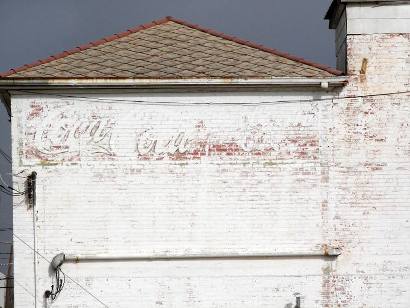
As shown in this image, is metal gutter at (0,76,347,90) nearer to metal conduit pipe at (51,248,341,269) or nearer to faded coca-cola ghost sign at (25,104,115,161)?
faded coca-cola ghost sign at (25,104,115,161)

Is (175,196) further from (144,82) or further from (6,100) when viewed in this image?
(6,100)

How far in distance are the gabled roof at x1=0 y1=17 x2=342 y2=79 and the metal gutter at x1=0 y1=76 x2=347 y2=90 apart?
13 cm

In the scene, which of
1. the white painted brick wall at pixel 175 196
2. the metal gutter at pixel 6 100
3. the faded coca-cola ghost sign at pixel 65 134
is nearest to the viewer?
the white painted brick wall at pixel 175 196

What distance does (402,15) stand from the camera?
635 inches

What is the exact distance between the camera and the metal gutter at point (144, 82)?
15.4m

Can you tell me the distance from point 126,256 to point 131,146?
2.14 meters

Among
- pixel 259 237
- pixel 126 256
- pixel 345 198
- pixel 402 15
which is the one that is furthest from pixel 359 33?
pixel 126 256

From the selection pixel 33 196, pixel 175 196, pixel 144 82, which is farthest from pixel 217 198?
pixel 33 196

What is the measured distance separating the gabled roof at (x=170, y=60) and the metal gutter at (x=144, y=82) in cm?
13

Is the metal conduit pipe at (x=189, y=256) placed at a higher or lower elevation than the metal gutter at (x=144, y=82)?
lower

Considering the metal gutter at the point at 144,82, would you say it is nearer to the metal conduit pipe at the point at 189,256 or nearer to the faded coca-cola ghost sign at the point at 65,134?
the faded coca-cola ghost sign at the point at 65,134

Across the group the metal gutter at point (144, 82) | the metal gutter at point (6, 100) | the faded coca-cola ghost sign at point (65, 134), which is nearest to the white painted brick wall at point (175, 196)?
the faded coca-cola ghost sign at point (65, 134)

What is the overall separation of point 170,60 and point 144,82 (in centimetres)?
111

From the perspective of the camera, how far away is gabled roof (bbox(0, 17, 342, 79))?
51.7 feet
